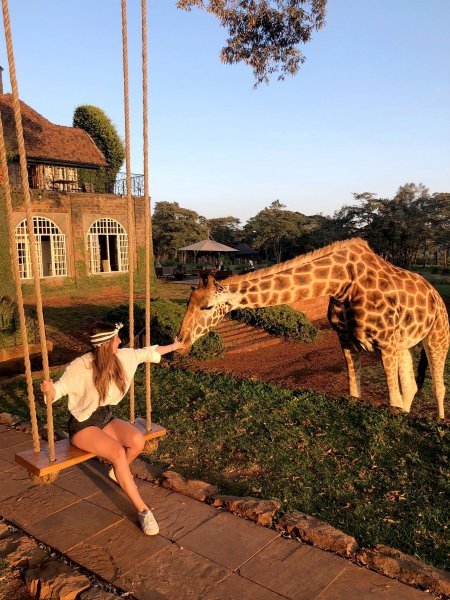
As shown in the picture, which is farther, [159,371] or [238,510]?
[159,371]

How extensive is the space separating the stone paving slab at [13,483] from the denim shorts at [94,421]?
3.87ft

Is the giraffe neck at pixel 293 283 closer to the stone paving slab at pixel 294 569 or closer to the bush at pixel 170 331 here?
the stone paving slab at pixel 294 569

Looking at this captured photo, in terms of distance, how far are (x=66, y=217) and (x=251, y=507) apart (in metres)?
22.1

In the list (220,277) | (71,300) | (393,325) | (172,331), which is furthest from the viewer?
(71,300)

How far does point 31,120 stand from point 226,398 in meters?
25.5

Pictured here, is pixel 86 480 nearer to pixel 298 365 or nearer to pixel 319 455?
pixel 319 455

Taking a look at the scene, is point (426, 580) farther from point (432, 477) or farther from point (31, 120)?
point (31, 120)

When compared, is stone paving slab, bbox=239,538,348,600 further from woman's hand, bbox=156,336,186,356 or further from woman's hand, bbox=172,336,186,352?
woman's hand, bbox=172,336,186,352

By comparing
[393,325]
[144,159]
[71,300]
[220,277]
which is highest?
[144,159]

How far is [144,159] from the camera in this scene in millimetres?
4531

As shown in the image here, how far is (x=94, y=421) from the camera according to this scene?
163 inches

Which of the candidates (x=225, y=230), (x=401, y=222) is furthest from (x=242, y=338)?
(x=225, y=230)

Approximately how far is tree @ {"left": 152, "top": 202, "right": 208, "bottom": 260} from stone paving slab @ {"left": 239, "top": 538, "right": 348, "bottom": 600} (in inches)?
2063

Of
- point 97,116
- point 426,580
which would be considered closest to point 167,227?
point 97,116
